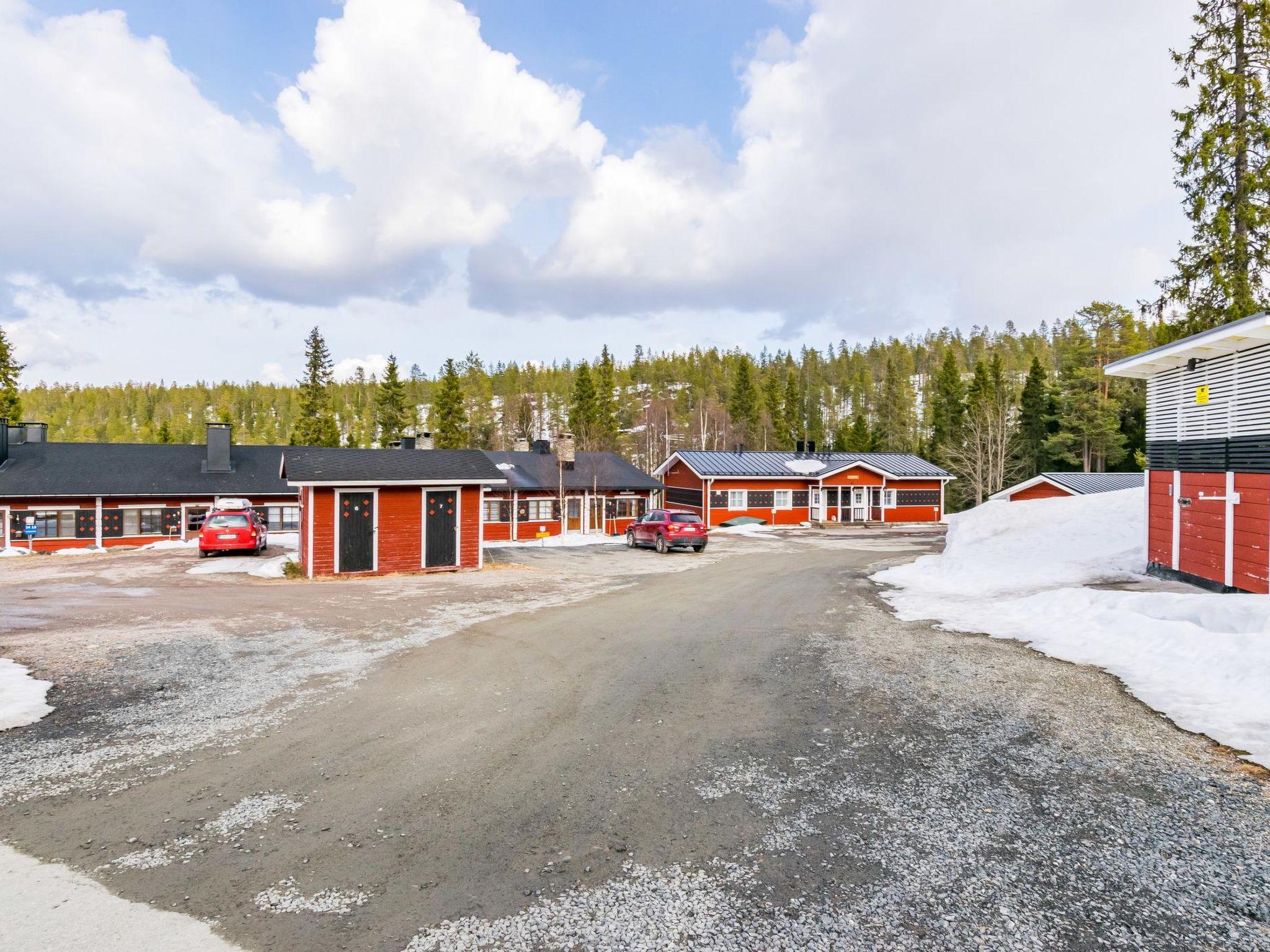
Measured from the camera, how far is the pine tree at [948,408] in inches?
2507

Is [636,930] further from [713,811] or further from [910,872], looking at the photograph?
[910,872]

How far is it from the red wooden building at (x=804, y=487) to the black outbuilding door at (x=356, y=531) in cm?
2375

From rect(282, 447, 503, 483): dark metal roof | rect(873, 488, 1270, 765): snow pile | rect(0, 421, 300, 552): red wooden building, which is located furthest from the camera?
rect(0, 421, 300, 552): red wooden building

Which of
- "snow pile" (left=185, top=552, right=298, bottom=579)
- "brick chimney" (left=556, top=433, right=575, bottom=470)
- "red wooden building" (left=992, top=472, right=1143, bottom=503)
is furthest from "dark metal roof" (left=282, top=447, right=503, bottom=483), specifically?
"red wooden building" (left=992, top=472, right=1143, bottom=503)

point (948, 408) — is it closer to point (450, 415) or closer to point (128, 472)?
point (450, 415)

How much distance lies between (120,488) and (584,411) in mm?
40075

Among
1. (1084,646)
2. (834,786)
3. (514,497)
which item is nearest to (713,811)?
(834,786)

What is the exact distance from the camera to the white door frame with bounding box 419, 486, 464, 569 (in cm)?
2020

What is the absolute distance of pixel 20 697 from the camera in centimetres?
684

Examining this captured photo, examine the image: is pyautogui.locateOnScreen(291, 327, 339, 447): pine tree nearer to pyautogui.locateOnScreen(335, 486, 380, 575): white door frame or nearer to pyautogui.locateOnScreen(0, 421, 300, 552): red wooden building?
pyautogui.locateOnScreen(0, 421, 300, 552): red wooden building

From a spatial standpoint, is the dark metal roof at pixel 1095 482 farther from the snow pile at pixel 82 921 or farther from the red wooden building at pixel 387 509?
the snow pile at pixel 82 921

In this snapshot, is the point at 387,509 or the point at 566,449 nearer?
the point at 387,509

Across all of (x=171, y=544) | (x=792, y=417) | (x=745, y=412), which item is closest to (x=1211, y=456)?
(x=171, y=544)

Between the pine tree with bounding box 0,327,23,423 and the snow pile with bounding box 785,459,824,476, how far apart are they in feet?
170
